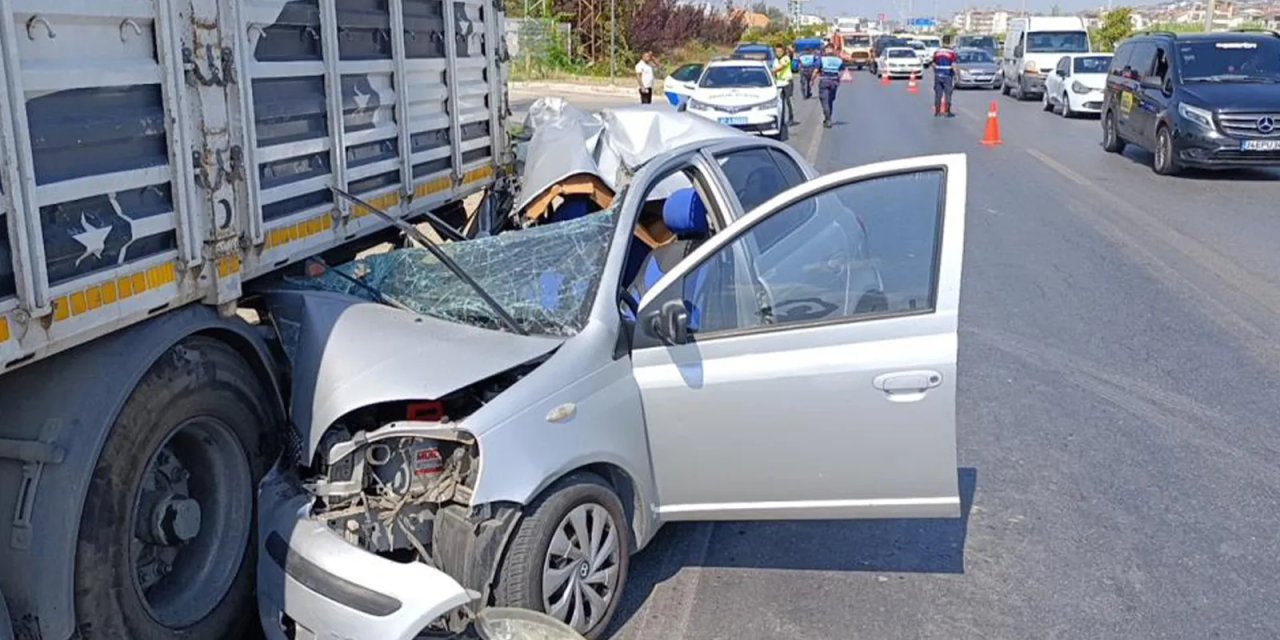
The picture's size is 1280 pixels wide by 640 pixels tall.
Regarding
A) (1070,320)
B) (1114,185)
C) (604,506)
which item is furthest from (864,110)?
(604,506)

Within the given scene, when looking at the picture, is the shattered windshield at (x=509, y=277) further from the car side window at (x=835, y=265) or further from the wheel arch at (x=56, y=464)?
the wheel arch at (x=56, y=464)

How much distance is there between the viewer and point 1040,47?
33.7 metres

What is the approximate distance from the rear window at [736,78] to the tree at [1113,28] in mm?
36835

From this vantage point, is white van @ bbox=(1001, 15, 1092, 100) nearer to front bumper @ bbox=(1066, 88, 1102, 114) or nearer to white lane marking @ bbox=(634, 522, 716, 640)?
front bumper @ bbox=(1066, 88, 1102, 114)

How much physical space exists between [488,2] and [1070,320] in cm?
453

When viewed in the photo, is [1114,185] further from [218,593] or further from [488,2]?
[218,593]

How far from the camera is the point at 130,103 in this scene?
11.4 ft

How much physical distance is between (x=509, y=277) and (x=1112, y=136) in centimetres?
1746

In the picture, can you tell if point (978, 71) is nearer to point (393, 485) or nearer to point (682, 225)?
point (682, 225)

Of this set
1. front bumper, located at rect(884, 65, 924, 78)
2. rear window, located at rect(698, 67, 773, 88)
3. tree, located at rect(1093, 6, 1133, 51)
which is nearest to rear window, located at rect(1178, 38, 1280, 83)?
rear window, located at rect(698, 67, 773, 88)

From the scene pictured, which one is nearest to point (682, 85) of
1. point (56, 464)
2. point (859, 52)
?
point (56, 464)

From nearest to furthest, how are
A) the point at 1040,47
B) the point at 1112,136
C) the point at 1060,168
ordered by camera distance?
1. the point at 1060,168
2. the point at 1112,136
3. the point at 1040,47

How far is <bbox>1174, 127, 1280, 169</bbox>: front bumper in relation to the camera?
50.5 feet

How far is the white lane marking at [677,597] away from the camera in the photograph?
13.5 feet
